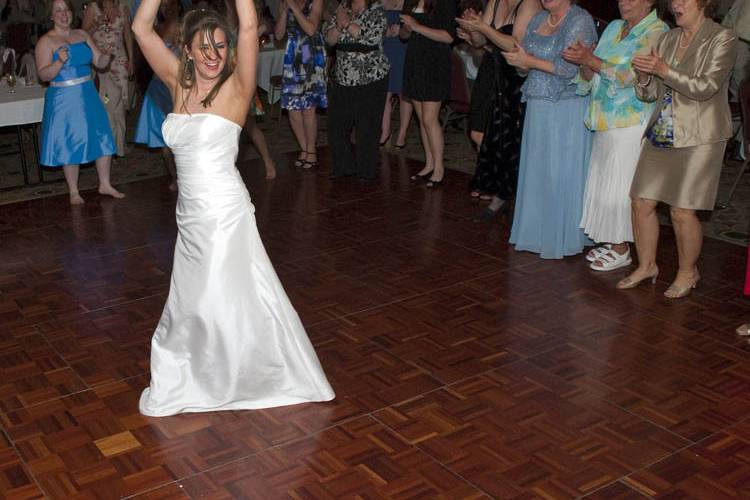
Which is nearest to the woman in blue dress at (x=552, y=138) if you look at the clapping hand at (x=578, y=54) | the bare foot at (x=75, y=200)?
the clapping hand at (x=578, y=54)

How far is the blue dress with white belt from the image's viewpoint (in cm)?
645

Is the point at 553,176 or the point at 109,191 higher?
the point at 553,176

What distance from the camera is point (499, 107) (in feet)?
19.5

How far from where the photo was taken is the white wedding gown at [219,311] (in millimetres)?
3486

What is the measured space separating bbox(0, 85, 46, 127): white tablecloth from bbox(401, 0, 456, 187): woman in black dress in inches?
108

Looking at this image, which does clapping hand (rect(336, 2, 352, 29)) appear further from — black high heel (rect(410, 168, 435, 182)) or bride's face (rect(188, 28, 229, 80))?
bride's face (rect(188, 28, 229, 80))

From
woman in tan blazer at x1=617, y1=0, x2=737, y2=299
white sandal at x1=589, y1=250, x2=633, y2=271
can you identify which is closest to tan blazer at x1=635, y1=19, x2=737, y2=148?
woman in tan blazer at x1=617, y1=0, x2=737, y2=299

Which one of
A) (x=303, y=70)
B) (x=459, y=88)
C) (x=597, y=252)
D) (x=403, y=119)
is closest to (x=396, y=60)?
(x=403, y=119)

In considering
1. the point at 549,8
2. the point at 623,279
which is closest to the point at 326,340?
the point at 623,279

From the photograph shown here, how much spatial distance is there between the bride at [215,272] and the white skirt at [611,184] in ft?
7.16

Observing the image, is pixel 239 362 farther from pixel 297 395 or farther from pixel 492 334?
pixel 492 334

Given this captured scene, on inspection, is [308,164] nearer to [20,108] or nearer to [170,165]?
[170,165]

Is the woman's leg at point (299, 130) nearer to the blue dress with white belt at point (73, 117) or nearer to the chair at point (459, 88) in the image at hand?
the chair at point (459, 88)

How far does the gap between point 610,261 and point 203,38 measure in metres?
2.84
